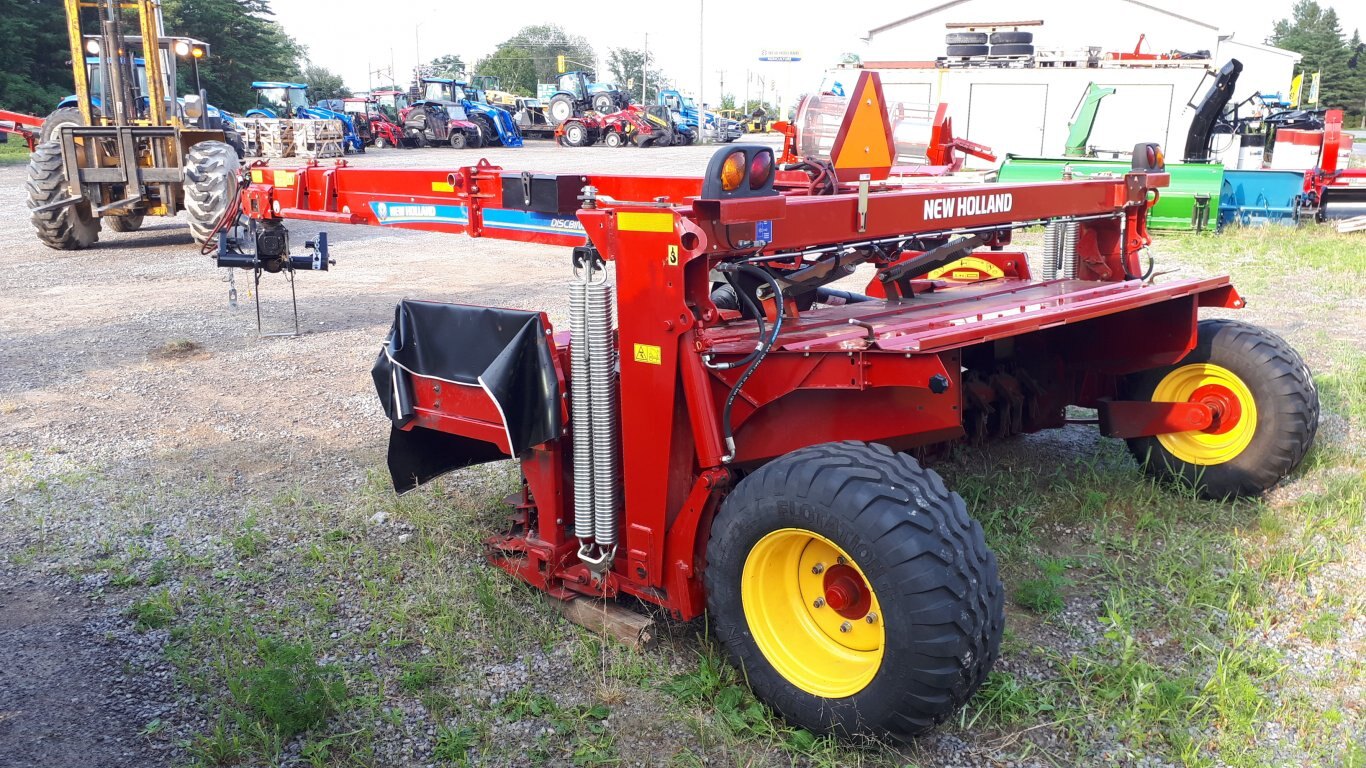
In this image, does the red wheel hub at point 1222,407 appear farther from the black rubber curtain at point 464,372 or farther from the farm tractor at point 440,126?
the farm tractor at point 440,126

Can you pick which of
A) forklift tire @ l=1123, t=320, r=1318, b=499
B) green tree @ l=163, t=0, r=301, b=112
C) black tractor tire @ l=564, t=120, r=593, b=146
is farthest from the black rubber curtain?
green tree @ l=163, t=0, r=301, b=112

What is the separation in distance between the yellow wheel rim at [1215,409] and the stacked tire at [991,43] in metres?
18.9

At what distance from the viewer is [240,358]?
7543mm

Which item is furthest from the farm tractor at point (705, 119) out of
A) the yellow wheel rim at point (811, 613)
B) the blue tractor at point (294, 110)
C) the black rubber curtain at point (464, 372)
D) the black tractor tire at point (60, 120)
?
the yellow wheel rim at point (811, 613)

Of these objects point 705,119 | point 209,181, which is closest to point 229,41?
point 705,119

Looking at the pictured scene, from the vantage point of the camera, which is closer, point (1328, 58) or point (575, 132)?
point (575, 132)

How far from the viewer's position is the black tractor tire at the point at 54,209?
11914mm

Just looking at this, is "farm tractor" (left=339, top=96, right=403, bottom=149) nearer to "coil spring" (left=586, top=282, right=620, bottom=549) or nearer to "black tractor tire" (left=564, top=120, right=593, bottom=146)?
"black tractor tire" (left=564, top=120, right=593, bottom=146)

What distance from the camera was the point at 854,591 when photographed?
2959 millimetres

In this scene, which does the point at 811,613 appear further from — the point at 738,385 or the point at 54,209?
the point at 54,209

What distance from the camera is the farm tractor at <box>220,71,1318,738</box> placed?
282cm

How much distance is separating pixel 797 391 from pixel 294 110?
33054mm

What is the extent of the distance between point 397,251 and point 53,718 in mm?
10420

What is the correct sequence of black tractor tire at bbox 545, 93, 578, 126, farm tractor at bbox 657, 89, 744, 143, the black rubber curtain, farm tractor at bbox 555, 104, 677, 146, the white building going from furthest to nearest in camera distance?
farm tractor at bbox 657, 89, 744, 143, black tractor tire at bbox 545, 93, 578, 126, farm tractor at bbox 555, 104, 677, 146, the white building, the black rubber curtain
